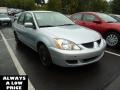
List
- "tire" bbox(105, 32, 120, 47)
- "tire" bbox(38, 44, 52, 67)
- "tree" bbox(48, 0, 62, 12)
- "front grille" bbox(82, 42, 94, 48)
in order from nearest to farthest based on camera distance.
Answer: "front grille" bbox(82, 42, 94, 48) → "tire" bbox(38, 44, 52, 67) → "tire" bbox(105, 32, 120, 47) → "tree" bbox(48, 0, 62, 12)

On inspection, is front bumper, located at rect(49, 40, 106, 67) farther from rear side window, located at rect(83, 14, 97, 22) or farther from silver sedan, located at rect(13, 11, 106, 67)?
rear side window, located at rect(83, 14, 97, 22)

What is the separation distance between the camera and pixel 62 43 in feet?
17.1

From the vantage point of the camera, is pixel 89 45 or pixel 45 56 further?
pixel 45 56

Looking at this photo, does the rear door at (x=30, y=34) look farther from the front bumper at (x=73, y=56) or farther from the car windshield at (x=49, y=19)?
the front bumper at (x=73, y=56)

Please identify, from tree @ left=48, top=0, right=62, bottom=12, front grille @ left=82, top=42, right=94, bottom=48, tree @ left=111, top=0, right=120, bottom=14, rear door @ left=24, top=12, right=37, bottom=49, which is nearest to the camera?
front grille @ left=82, top=42, right=94, bottom=48

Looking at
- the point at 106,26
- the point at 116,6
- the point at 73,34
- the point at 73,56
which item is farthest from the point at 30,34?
the point at 116,6

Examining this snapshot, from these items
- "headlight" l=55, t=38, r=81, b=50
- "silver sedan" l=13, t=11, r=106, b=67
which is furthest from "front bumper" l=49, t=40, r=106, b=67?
"headlight" l=55, t=38, r=81, b=50

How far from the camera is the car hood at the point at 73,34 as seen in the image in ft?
17.4

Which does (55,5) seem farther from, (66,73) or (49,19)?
(66,73)

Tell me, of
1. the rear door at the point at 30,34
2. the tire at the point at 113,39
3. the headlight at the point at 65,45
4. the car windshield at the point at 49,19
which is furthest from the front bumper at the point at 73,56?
the tire at the point at 113,39

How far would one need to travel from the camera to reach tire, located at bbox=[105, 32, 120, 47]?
8000mm

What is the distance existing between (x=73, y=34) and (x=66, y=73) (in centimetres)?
104

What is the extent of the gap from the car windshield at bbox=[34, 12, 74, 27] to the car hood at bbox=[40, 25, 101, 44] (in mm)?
421

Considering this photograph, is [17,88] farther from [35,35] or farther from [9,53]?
[9,53]
